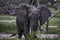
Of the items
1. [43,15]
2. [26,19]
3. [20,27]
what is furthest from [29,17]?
[20,27]

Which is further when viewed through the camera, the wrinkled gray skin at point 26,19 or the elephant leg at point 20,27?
the elephant leg at point 20,27

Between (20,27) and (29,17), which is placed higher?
(29,17)

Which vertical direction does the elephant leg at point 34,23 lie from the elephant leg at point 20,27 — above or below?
above

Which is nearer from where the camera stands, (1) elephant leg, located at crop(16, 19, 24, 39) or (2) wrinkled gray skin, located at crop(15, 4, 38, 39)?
(2) wrinkled gray skin, located at crop(15, 4, 38, 39)

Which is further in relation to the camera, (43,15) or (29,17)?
(29,17)

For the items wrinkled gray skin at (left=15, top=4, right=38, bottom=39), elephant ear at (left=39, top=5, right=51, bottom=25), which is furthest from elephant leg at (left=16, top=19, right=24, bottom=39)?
elephant ear at (left=39, top=5, right=51, bottom=25)

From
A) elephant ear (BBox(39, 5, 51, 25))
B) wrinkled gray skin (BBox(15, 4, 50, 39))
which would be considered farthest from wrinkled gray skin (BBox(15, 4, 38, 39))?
elephant ear (BBox(39, 5, 51, 25))

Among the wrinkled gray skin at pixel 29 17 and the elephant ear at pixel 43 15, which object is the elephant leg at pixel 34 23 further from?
the elephant ear at pixel 43 15

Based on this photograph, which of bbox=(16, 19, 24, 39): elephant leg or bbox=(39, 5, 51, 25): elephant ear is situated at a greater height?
bbox=(39, 5, 51, 25): elephant ear

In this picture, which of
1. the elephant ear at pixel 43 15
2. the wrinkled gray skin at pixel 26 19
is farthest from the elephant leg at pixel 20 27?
the elephant ear at pixel 43 15

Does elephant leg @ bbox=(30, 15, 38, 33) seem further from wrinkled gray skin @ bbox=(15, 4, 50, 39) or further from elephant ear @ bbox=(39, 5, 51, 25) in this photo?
elephant ear @ bbox=(39, 5, 51, 25)

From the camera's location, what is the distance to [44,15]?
7.07m

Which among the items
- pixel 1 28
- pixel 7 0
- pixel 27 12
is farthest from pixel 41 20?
pixel 7 0

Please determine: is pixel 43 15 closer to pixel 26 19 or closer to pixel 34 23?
pixel 34 23
